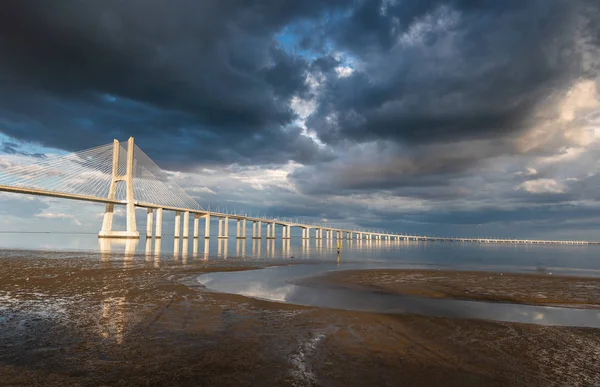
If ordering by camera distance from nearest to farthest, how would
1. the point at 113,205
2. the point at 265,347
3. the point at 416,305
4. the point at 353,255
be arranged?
the point at 265,347, the point at 416,305, the point at 353,255, the point at 113,205

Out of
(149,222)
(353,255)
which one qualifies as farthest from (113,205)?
(353,255)

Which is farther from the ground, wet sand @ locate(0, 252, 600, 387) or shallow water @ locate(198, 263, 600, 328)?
wet sand @ locate(0, 252, 600, 387)

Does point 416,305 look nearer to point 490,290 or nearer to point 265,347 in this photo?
point 490,290

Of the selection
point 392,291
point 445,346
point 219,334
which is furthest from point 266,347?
point 392,291

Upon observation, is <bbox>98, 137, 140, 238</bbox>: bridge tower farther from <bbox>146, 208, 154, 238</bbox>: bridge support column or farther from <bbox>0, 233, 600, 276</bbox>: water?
<bbox>146, 208, 154, 238</bbox>: bridge support column

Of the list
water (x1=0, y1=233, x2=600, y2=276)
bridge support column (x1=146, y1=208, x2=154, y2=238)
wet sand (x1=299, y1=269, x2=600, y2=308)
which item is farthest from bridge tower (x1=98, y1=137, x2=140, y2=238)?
wet sand (x1=299, y1=269, x2=600, y2=308)

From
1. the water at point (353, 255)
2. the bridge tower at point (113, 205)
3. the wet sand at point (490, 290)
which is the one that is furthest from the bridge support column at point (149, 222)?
the wet sand at point (490, 290)

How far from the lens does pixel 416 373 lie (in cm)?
705

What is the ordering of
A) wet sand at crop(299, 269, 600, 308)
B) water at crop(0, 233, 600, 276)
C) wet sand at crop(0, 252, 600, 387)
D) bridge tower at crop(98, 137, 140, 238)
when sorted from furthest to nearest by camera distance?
bridge tower at crop(98, 137, 140, 238), water at crop(0, 233, 600, 276), wet sand at crop(299, 269, 600, 308), wet sand at crop(0, 252, 600, 387)

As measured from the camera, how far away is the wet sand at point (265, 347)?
6668 mm

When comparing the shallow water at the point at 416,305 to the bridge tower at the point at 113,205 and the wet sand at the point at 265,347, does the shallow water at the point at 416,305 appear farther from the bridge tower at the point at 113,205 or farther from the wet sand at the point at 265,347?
the bridge tower at the point at 113,205

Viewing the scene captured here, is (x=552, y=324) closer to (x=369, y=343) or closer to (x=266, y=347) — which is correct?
(x=369, y=343)

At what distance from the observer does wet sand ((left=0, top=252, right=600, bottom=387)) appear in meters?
6.67

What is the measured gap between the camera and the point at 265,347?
8492mm
